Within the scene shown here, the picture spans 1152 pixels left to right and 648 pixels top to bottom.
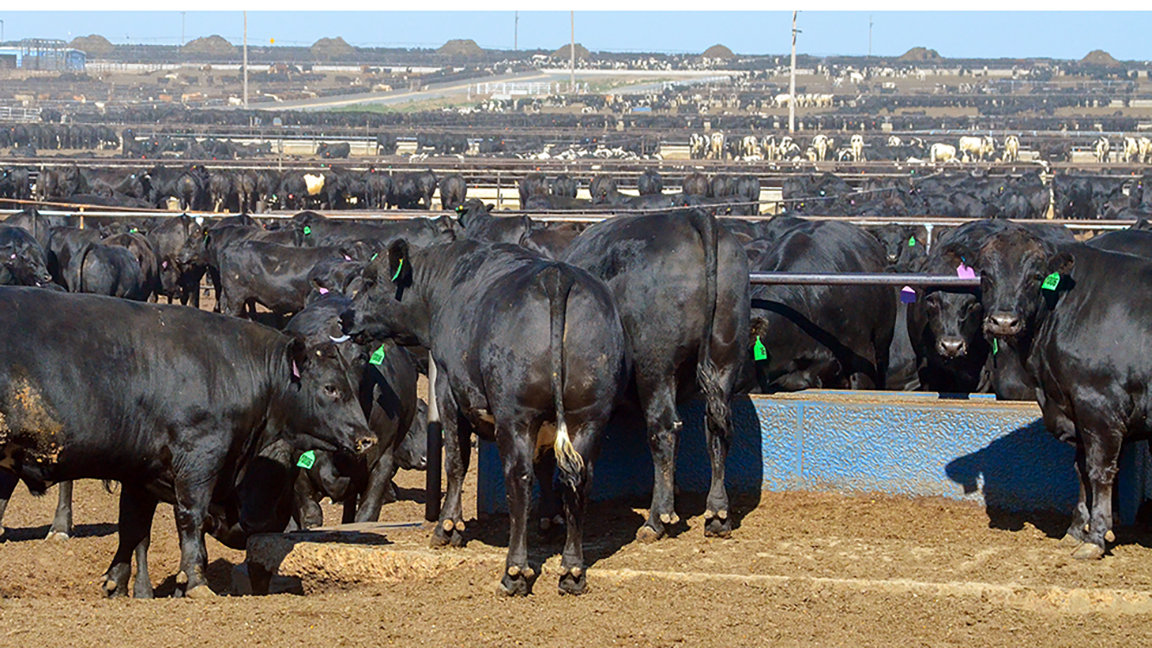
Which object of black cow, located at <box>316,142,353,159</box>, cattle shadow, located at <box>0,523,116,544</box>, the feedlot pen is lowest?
cattle shadow, located at <box>0,523,116,544</box>

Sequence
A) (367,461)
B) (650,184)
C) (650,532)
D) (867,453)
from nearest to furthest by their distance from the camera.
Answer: (650,532) < (867,453) < (367,461) < (650,184)

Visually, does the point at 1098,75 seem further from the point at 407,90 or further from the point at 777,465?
the point at 777,465

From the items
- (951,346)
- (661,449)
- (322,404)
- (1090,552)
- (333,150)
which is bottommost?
(1090,552)

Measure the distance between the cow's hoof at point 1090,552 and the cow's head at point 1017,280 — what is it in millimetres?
1030

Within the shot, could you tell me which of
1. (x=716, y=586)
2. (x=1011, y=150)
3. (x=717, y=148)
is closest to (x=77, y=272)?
(x=716, y=586)

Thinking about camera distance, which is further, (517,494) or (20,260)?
(20,260)

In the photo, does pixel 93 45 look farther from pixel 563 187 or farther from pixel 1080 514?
pixel 1080 514

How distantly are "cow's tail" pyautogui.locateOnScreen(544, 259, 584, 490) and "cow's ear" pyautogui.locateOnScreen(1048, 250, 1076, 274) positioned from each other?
2.31m

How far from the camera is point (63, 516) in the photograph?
8.15 meters

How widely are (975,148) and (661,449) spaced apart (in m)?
57.7

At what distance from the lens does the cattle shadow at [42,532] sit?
8.28m

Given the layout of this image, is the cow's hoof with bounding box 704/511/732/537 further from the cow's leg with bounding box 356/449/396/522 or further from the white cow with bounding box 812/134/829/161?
the white cow with bounding box 812/134/829/161

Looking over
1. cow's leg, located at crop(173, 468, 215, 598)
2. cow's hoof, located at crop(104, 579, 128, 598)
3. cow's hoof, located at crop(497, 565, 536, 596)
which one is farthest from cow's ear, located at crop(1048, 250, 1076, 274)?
cow's hoof, located at crop(104, 579, 128, 598)

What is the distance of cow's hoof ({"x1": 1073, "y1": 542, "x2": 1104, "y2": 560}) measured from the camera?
586 centimetres
